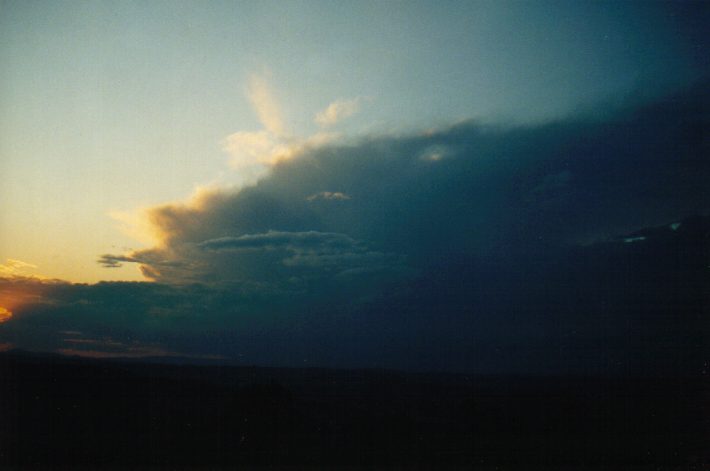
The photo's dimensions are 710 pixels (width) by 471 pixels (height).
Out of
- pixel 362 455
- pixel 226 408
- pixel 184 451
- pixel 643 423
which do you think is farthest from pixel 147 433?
pixel 643 423

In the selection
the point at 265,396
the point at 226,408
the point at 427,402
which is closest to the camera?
the point at 265,396

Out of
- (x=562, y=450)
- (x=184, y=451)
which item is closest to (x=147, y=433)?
(x=184, y=451)

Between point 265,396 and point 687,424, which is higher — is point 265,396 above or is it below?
above

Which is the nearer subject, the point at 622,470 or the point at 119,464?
the point at 119,464

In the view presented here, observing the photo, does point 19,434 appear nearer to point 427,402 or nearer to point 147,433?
point 147,433

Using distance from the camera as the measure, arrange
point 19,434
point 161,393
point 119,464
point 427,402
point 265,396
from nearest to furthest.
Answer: point 119,464, point 19,434, point 265,396, point 161,393, point 427,402

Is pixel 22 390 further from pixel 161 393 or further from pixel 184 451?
pixel 184 451
